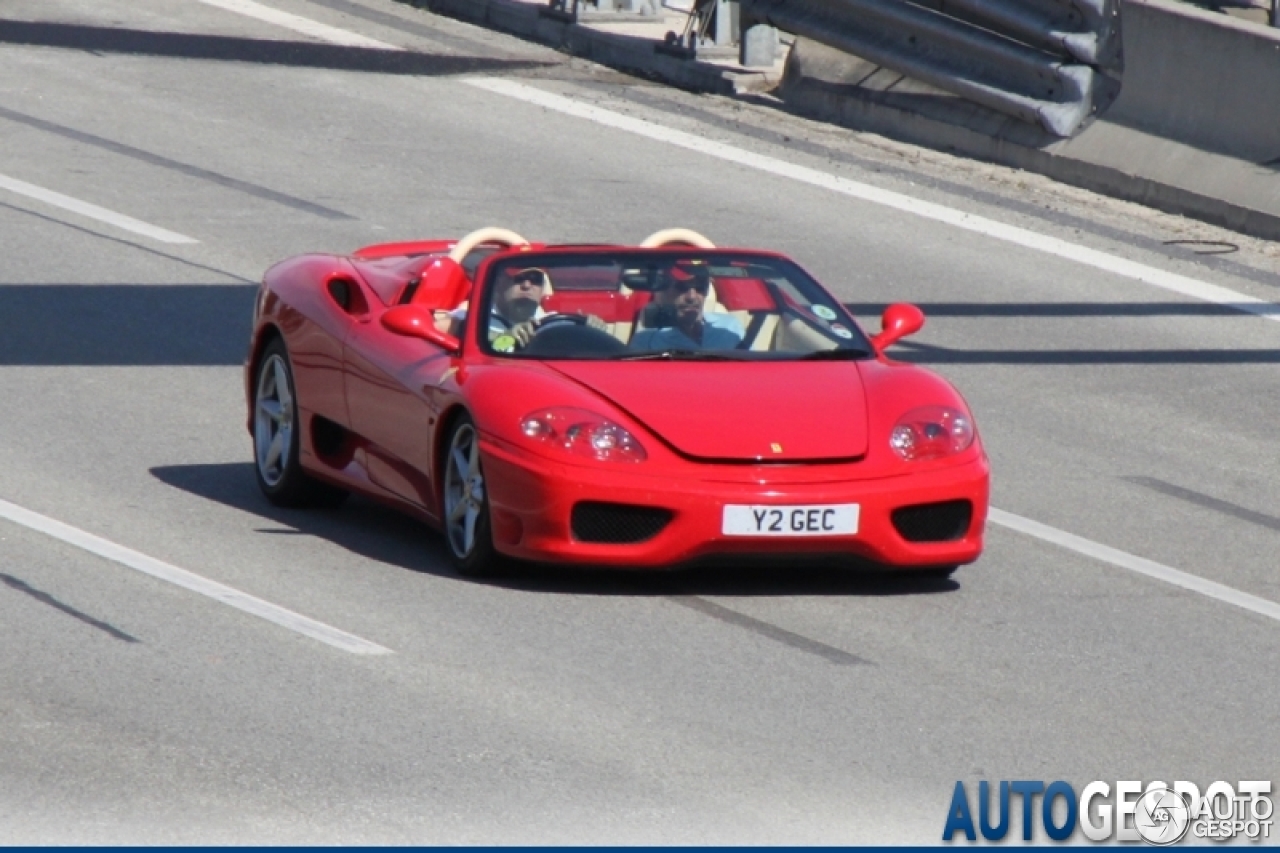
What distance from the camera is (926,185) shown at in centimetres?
1862

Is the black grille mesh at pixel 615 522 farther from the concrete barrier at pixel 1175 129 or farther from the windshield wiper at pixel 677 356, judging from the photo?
the concrete barrier at pixel 1175 129

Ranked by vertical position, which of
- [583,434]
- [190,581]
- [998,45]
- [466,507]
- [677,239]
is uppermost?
[998,45]

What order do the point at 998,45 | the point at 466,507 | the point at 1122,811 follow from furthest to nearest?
the point at 998,45, the point at 466,507, the point at 1122,811

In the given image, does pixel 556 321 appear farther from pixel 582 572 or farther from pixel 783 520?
pixel 783 520

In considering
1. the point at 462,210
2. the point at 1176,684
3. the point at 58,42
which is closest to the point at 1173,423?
the point at 1176,684

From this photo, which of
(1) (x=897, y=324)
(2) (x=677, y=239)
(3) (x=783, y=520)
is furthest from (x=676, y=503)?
(2) (x=677, y=239)

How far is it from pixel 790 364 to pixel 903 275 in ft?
22.6

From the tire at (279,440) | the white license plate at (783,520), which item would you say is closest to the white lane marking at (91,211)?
the tire at (279,440)

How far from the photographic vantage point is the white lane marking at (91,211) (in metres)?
16.1

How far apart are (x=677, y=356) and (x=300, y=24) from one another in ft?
50.5

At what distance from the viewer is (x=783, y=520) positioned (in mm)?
8508

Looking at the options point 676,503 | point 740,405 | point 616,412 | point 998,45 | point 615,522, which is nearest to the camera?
point 676,503

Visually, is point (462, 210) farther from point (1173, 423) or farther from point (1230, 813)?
point (1230, 813)

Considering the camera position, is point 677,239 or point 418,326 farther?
point 677,239
